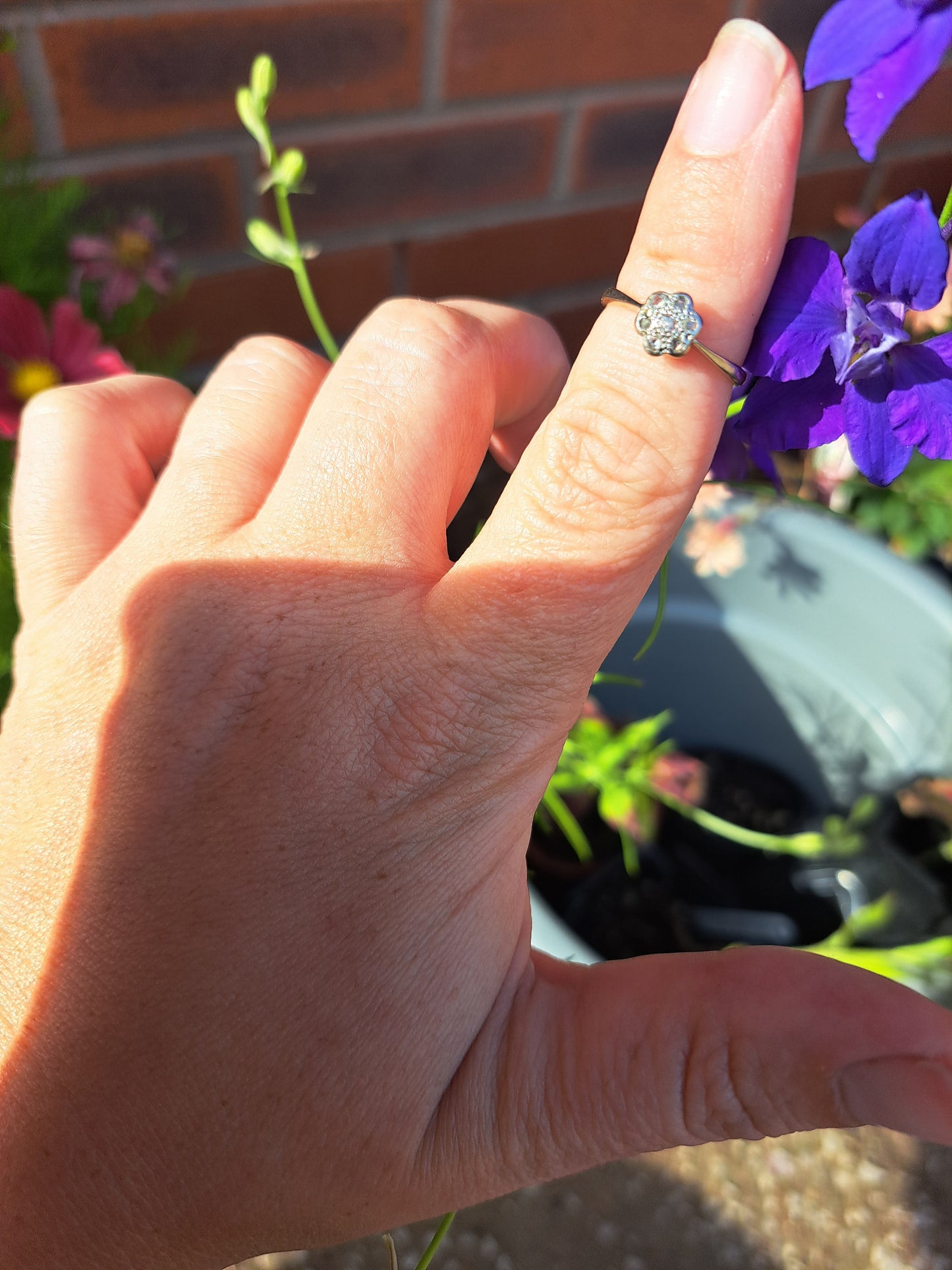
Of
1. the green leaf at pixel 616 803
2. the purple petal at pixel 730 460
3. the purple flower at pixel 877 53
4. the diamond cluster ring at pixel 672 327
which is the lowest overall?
the green leaf at pixel 616 803

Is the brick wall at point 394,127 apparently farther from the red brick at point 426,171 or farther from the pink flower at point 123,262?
the pink flower at point 123,262

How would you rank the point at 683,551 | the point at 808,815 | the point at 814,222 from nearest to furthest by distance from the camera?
the point at 683,551 → the point at 808,815 → the point at 814,222

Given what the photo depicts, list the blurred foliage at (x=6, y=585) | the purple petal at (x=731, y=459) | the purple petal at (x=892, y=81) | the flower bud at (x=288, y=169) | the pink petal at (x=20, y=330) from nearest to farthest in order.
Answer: the purple petal at (x=892, y=81)
the purple petal at (x=731, y=459)
the flower bud at (x=288, y=169)
the pink petal at (x=20, y=330)
the blurred foliage at (x=6, y=585)

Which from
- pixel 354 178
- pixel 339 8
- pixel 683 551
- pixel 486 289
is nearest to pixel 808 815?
pixel 683 551

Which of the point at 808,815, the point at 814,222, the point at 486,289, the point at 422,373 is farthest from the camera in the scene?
the point at 814,222

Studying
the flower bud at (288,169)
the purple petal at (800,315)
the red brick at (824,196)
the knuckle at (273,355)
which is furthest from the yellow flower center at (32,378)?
the red brick at (824,196)

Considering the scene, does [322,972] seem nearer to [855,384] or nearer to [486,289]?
[855,384]

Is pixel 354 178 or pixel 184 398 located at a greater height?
pixel 354 178

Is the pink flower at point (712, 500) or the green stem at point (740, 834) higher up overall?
the pink flower at point (712, 500)
